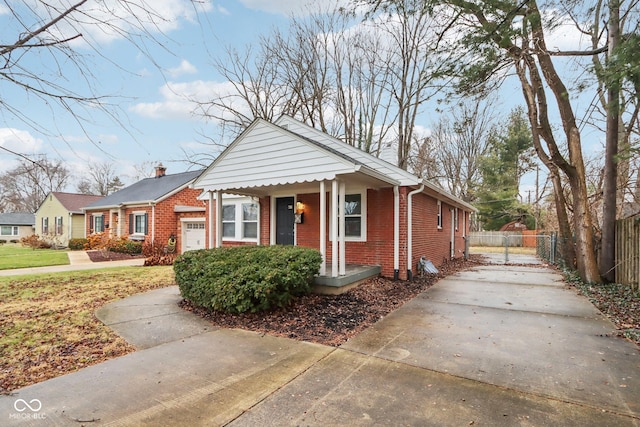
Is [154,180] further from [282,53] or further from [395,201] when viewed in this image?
[395,201]

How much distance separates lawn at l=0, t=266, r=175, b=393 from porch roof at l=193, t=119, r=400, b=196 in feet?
11.5

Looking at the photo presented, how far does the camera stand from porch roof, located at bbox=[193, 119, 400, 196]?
21.9 ft

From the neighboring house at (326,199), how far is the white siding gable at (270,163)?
2 cm

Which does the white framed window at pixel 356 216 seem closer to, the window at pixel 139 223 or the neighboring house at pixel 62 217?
the window at pixel 139 223

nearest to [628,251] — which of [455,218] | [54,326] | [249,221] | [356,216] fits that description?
[356,216]

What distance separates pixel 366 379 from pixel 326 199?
6487 mm

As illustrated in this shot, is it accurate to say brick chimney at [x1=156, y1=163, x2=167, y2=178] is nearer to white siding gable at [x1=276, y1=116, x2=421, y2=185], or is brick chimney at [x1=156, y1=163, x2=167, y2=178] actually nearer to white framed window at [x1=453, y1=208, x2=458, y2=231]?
white siding gable at [x1=276, y1=116, x2=421, y2=185]

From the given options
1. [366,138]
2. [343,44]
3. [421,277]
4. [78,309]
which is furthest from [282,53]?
[78,309]

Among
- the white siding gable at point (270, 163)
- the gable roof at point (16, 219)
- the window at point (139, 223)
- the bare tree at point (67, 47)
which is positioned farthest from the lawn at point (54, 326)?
the gable roof at point (16, 219)

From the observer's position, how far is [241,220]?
11.8 metres

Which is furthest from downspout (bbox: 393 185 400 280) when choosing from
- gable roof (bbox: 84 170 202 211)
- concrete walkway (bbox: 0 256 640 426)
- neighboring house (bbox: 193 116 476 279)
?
gable roof (bbox: 84 170 202 211)

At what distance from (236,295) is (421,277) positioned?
5.81m

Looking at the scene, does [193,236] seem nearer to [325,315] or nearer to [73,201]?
[325,315]

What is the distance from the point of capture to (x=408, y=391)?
2.94 m
